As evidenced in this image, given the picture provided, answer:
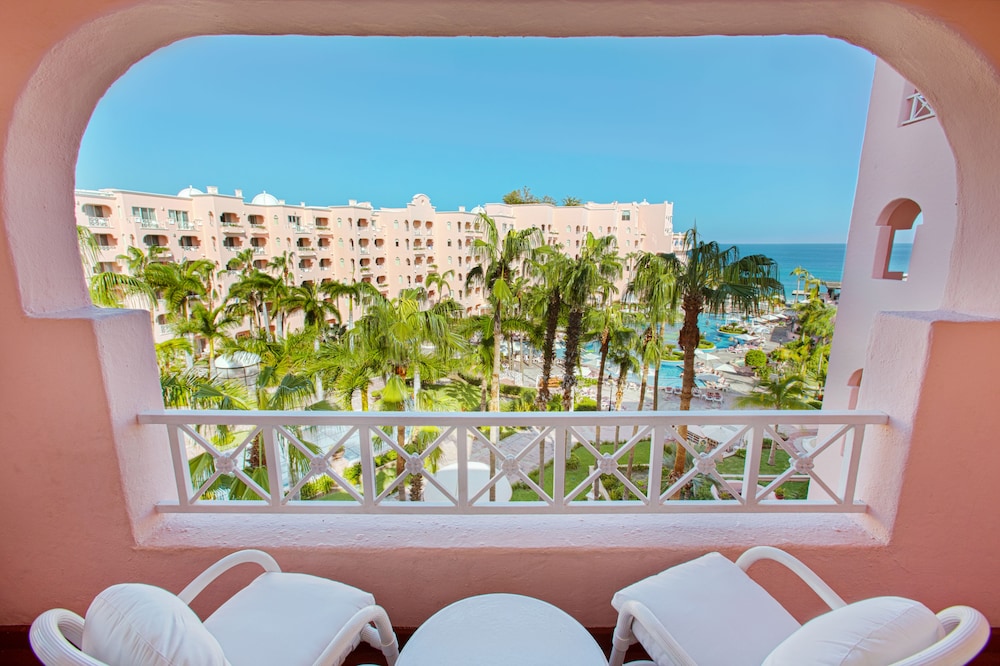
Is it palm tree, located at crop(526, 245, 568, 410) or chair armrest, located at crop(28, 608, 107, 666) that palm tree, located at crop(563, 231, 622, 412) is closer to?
palm tree, located at crop(526, 245, 568, 410)

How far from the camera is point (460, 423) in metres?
1.65

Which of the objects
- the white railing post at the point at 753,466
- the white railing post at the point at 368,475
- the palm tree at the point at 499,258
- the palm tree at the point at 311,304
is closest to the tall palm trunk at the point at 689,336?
the palm tree at the point at 499,258

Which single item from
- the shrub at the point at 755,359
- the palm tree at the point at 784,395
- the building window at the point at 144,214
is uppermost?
the building window at the point at 144,214

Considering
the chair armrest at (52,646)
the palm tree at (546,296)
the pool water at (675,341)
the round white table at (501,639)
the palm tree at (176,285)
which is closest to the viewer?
the chair armrest at (52,646)

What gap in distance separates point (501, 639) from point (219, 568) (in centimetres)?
92

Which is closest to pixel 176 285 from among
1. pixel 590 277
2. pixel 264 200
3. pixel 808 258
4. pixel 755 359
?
pixel 264 200

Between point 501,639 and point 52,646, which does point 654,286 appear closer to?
point 501,639

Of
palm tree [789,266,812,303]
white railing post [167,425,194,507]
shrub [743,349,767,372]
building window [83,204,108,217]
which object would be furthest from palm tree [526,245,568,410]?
building window [83,204,108,217]

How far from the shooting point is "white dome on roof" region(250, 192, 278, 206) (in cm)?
2095

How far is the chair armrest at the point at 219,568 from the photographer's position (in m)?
1.27

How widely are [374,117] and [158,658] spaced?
3011 cm

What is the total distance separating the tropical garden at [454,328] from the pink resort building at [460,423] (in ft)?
22.0

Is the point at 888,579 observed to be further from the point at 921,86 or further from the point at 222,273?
the point at 222,273

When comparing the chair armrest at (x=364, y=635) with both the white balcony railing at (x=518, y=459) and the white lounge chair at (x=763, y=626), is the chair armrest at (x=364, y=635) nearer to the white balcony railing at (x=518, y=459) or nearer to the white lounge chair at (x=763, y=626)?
the white balcony railing at (x=518, y=459)
